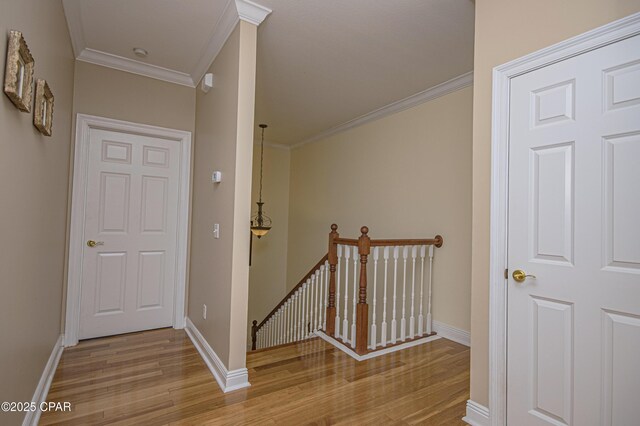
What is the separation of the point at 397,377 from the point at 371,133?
10.3 feet

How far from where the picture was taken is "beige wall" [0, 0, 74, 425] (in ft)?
4.41

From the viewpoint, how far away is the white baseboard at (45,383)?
1.77 metres

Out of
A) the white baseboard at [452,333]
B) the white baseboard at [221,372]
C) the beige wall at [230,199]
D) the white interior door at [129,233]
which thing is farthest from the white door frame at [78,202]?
the white baseboard at [452,333]

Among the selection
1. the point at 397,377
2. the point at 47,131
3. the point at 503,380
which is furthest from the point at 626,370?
the point at 47,131

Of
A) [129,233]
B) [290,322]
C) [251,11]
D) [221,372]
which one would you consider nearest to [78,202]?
[129,233]

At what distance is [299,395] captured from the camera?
220cm

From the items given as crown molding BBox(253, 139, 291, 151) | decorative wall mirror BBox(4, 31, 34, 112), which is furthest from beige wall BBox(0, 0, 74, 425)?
crown molding BBox(253, 139, 291, 151)

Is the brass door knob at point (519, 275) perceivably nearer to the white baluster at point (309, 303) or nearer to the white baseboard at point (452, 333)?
the white baseboard at point (452, 333)

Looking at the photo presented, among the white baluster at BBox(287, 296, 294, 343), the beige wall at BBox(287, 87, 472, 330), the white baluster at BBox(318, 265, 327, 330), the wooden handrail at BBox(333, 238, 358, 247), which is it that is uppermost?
the beige wall at BBox(287, 87, 472, 330)

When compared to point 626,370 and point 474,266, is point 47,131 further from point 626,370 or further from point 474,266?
point 626,370

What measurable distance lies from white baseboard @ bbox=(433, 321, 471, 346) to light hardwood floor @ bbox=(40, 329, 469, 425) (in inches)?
5.6

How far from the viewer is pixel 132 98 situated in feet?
10.7

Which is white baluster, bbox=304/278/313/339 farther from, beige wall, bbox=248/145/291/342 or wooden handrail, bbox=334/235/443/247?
beige wall, bbox=248/145/291/342

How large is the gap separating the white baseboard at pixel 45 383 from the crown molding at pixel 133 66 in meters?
2.56
